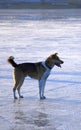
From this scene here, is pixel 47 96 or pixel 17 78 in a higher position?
pixel 17 78

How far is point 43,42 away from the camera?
22469 mm

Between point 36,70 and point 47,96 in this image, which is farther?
point 47,96

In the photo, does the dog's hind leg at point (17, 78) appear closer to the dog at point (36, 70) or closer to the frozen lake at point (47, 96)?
the dog at point (36, 70)

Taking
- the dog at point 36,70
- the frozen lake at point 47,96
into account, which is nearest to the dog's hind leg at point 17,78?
the dog at point 36,70

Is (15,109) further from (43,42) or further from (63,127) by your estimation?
(43,42)

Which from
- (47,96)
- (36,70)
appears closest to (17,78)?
(36,70)

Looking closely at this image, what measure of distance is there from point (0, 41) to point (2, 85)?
36.3ft

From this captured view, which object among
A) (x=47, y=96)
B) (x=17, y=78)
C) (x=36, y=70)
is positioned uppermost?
(x=36, y=70)

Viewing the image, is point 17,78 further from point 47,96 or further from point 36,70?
point 47,96

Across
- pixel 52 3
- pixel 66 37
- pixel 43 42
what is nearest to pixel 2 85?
pixel 43 42

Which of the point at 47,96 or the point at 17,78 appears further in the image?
the point at 47,96

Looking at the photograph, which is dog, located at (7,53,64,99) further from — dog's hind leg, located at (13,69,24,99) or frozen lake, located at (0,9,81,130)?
frozen lake, located at (0,9,81,130)

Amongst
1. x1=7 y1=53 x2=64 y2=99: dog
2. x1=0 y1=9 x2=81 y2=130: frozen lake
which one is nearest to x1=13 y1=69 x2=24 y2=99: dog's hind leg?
x1=7 y1=53 x2=64 y2=99: dog

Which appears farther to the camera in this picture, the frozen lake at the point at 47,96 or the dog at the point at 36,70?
the dog at the point at 36,70
